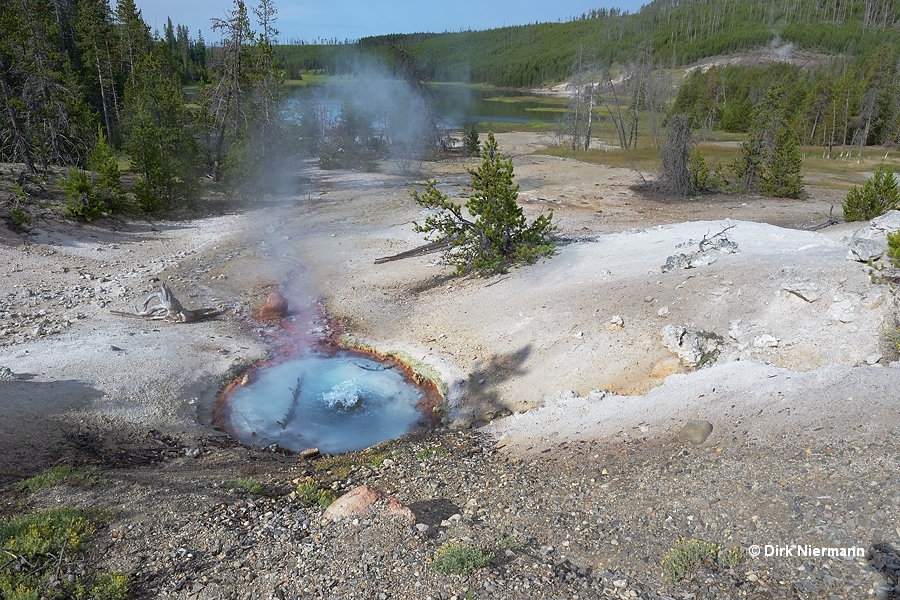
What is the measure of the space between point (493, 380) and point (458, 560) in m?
6.66

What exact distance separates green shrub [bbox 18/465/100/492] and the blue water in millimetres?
3273

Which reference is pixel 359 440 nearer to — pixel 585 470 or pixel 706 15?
pixel 585 470

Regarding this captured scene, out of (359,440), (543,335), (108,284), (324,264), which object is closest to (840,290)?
(543,335)

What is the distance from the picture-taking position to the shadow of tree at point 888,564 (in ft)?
16.8

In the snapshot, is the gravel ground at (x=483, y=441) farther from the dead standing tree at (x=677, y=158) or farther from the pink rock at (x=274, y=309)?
the dead standing tree at (x=677, y=158)

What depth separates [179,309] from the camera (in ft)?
51.1

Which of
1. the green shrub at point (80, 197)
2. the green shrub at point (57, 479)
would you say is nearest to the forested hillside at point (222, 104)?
the green shrub at point (80, 197)

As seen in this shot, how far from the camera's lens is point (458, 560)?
606cm

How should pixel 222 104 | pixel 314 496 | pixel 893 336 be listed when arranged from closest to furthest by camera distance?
pixel 314 496
pixel 893 336
pixel 222 104

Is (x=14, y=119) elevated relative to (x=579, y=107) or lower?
lower

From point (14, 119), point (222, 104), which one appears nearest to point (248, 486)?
point (14, 119)

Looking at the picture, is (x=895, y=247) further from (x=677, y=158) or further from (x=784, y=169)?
(x=784, y=169)

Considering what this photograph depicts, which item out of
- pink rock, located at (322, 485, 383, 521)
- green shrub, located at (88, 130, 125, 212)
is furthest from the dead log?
pink rock, located at (322, 485, 383, 521)

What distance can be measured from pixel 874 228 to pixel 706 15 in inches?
6067
